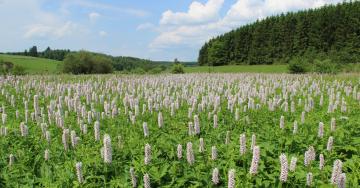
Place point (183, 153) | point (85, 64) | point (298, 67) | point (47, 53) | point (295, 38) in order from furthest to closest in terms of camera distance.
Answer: point (47, 53), point (295, 38), point (85, 64), point (298, 67), point (183, 153)

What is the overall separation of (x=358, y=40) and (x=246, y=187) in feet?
263

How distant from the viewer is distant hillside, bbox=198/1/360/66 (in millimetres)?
76875

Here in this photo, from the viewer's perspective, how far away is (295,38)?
84625 mm

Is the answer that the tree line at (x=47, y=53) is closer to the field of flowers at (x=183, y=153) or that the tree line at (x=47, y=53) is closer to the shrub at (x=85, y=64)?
the shrub at (x=85, y=64)

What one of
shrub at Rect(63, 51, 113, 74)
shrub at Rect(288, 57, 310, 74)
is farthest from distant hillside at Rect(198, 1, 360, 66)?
shrub at Rect(63, 51, 113, 74)

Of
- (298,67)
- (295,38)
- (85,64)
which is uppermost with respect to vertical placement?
(295,38)

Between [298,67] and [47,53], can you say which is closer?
[298,67]

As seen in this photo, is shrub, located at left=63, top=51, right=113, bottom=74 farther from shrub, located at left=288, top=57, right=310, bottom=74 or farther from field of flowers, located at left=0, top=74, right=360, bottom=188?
field of flowers, located at left=0, top=74, right=360, bottom=188

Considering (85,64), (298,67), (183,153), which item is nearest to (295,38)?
(298,67)

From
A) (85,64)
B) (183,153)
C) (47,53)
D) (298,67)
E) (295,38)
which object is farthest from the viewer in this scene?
(47,53)

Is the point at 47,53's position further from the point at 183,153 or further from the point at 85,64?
the point at 183,153

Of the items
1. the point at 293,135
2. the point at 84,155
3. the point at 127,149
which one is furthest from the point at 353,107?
the point at 84,155

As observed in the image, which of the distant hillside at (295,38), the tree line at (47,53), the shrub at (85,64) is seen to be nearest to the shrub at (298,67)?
the shrub at (85,64)

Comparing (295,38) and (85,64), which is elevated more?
(295,38)
